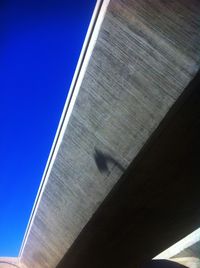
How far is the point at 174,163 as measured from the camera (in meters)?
7.27

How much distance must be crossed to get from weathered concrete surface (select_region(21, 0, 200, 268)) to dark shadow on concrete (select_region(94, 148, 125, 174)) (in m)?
0.02

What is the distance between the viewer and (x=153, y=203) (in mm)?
8703

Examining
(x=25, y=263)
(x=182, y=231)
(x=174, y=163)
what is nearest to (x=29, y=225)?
(x=25, y=263)

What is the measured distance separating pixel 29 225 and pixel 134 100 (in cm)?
720

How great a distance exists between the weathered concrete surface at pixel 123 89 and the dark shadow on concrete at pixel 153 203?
232 mm

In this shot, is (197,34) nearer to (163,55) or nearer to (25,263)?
(163,55)

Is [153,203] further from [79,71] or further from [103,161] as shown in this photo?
[79,71]

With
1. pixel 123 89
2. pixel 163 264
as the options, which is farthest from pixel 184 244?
pixel 123 89

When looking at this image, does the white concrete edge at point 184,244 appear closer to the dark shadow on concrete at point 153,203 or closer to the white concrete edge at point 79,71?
the dark shadow on concrete at point 153,203

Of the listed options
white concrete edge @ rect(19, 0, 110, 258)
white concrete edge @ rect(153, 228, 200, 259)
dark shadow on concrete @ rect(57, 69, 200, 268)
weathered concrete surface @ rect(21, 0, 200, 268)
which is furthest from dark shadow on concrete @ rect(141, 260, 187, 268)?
white concrete edge @ rect(19, 0, 110, 258)

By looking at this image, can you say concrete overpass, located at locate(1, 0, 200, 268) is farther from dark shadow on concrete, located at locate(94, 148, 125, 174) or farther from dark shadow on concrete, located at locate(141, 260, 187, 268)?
dark shadow on concrete, located at locate(141, 260, 187, 268)

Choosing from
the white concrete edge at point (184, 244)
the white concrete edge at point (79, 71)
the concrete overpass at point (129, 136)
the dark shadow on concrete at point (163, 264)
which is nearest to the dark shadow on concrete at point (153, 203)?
the concrete overpass at point (129, 136)

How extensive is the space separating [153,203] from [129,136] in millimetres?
2843

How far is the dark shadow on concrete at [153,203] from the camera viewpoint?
20.6ft
